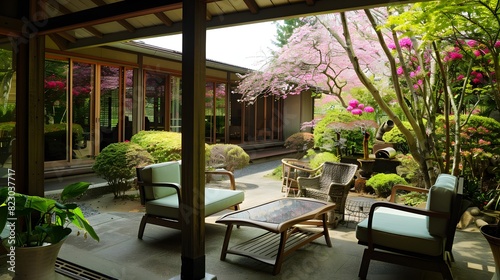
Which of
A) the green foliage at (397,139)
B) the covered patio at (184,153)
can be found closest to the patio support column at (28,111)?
the covered patio at (184,153)

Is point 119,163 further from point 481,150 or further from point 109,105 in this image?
point 481,150

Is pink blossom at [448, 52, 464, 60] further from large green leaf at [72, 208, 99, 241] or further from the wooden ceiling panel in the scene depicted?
large green leaf at [72, 208, 99, 241]

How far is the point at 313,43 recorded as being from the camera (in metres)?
8.51

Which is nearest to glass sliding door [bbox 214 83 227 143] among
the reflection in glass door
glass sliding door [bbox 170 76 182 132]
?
glass sliding door [bbox 170 76 182 132]

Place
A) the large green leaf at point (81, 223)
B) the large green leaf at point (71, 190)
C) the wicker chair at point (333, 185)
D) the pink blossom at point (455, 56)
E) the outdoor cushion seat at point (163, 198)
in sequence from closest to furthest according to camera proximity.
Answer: the large green leaf at point (81, 223) < the large green leaf at point (71, 190) < the outdoor cushion seat at point (163, 198) < the wicker chair at point (333, 185) < the pink blossom at point (455, 56)

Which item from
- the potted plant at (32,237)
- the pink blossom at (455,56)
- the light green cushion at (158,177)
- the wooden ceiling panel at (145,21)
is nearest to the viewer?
the potted plant at (32,237)

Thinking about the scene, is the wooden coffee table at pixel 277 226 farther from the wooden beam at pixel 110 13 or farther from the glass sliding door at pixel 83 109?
the glass sliding door at pixel 83 109

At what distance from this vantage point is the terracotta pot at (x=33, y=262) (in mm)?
2443

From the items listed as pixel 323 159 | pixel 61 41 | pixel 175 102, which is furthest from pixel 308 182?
pixel 175 102

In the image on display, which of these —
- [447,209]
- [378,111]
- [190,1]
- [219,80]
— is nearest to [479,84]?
[378,111]

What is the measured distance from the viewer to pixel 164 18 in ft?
13.8

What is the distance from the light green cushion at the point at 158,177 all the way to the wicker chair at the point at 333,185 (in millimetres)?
1841

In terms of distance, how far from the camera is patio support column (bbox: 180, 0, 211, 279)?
A: 2602 millimetres

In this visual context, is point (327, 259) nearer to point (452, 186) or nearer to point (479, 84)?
point (452, 186)
